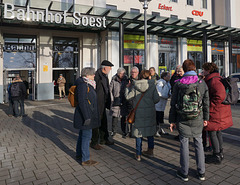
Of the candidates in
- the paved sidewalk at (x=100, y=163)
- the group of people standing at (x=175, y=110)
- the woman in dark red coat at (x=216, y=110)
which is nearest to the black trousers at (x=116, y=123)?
the paved sidewalk at (x=100, y=163)

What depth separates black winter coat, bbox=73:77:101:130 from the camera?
3.52 meters

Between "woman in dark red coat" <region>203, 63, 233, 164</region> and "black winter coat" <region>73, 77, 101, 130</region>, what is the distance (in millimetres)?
2072

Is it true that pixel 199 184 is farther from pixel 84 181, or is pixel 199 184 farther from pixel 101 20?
pixel 101 20

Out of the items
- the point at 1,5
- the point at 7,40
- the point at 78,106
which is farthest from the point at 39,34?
the point at 78,106

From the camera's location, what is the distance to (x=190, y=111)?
3.05 metres

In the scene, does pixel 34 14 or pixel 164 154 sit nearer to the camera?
pixel 164 154

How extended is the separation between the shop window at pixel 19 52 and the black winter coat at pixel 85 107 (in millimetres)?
12133

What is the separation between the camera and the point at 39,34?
14148mm

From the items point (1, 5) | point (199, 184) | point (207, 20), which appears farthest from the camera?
point (207, 20)

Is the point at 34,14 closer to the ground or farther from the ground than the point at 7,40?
farther from the ground

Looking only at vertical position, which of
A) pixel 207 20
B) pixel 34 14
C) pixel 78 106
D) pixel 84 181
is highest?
pixel 207 20

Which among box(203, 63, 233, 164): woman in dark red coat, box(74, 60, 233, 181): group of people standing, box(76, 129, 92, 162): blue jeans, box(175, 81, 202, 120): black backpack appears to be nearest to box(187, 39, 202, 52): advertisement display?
box(74, 60, 233, 181): group of people standing

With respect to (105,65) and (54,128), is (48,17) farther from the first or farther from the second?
(105,65)

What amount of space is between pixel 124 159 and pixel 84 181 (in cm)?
108
